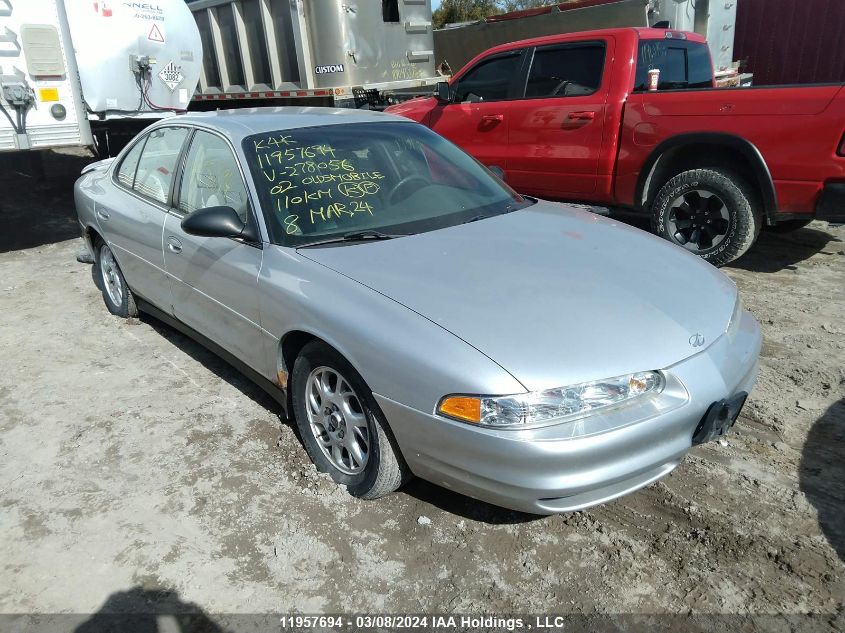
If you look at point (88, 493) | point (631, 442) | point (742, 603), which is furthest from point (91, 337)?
point (742, 603)

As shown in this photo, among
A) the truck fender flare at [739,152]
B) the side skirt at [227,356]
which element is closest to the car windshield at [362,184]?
the side skirt at [227,356]

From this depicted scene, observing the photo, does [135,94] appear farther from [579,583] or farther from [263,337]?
[579,583]

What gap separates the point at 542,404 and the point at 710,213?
13.1ft

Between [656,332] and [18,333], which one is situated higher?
[656,332]

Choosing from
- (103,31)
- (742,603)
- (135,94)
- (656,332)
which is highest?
(103,31)

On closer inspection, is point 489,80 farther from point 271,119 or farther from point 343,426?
point 343,426

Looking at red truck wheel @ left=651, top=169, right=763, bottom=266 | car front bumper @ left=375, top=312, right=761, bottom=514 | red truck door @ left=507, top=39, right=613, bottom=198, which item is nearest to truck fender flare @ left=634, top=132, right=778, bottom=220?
red truck wheel @ left=651, top=169, right=763, bottom=266

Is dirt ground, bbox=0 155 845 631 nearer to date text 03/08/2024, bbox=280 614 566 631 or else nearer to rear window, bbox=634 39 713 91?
→ date text 03/08/2024, bbox=280 614 566 631

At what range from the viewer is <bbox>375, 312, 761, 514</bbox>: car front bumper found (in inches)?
86.9

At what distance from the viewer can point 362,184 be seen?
3383 mm

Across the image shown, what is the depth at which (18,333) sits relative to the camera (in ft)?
16.1

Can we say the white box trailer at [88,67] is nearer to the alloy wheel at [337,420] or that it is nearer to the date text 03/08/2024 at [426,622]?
the alloy wheel at [337,420]

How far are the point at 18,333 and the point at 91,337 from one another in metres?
0.62

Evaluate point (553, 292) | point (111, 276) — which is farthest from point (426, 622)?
point (111, 276)
